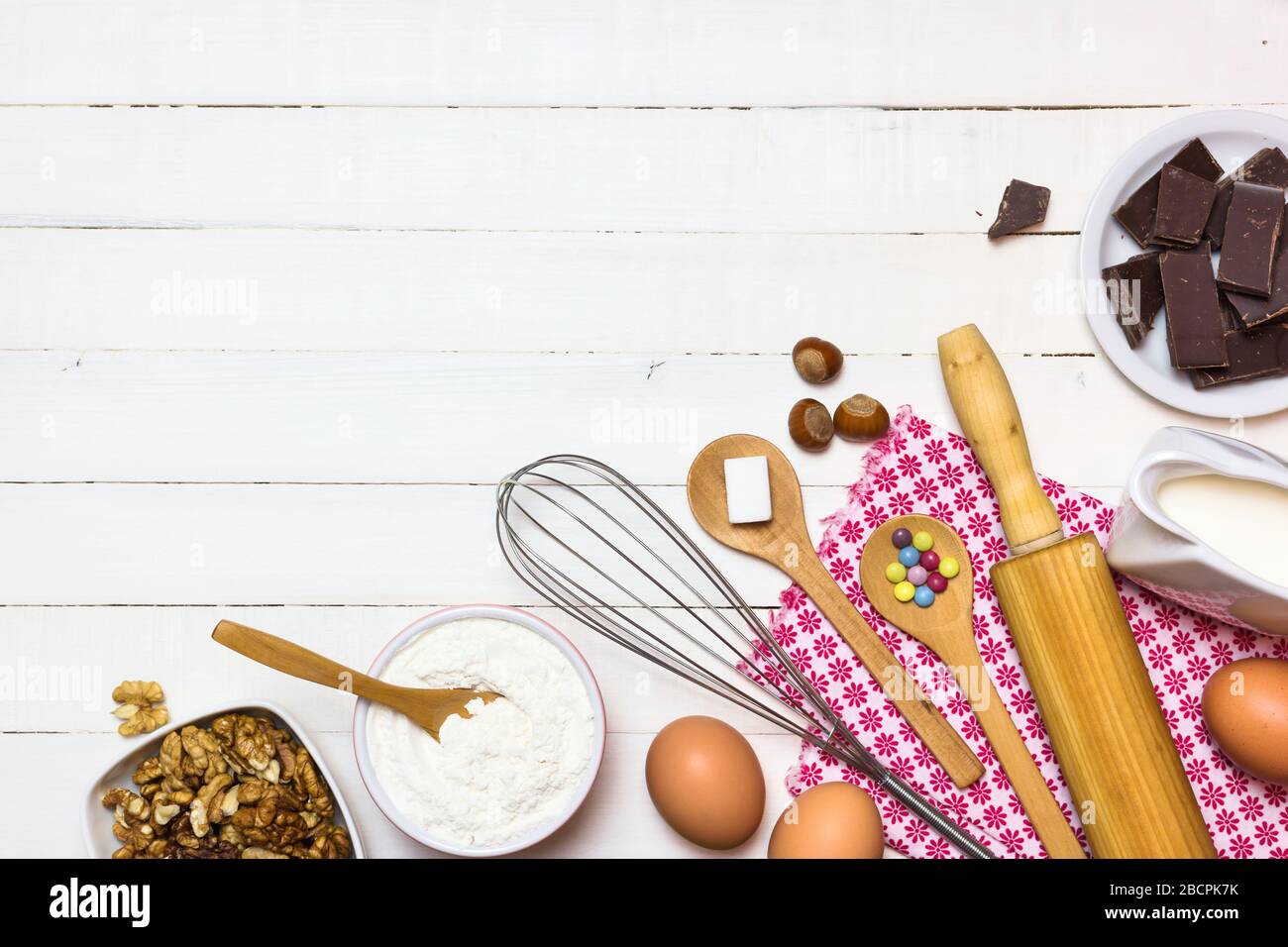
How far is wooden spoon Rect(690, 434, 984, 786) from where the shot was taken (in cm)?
87

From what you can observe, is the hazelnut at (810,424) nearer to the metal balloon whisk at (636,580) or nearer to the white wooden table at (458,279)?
the white wooden table at (458,279)

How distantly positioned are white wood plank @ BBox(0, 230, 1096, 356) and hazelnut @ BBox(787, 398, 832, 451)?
7 centimetres

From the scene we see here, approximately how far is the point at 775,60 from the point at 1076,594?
1.90 feet

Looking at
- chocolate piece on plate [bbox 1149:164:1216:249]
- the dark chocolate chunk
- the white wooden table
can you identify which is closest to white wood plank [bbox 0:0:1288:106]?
the white wooden table

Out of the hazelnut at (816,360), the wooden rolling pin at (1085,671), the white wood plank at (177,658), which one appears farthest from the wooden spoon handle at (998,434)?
the white wood plank at (177,658)

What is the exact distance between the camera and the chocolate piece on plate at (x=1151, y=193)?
89 cm

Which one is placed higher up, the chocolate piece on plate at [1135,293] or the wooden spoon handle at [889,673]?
the chocolate piece on plate at [1135,293]

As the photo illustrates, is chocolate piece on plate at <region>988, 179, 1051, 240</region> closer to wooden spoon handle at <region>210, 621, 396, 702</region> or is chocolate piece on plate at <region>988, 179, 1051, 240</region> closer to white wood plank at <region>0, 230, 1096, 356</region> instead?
white wood plank at <region>0, 230, 1096, 356</region>

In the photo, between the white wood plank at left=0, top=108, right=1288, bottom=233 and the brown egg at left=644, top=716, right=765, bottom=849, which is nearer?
the brown egg at left=644, top=716, right=765, bottom=849

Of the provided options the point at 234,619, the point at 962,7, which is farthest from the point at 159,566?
the point at 962,7

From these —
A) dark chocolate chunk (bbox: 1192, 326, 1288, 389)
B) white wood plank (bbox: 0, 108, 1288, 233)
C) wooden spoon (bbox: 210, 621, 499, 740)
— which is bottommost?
wooden spoon (bbox: 210, 621, 499, 740)

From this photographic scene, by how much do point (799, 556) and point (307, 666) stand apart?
1.46ft

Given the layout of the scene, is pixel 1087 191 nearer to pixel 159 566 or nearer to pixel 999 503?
pixel 999 503

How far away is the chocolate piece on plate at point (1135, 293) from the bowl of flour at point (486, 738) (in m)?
0.58
